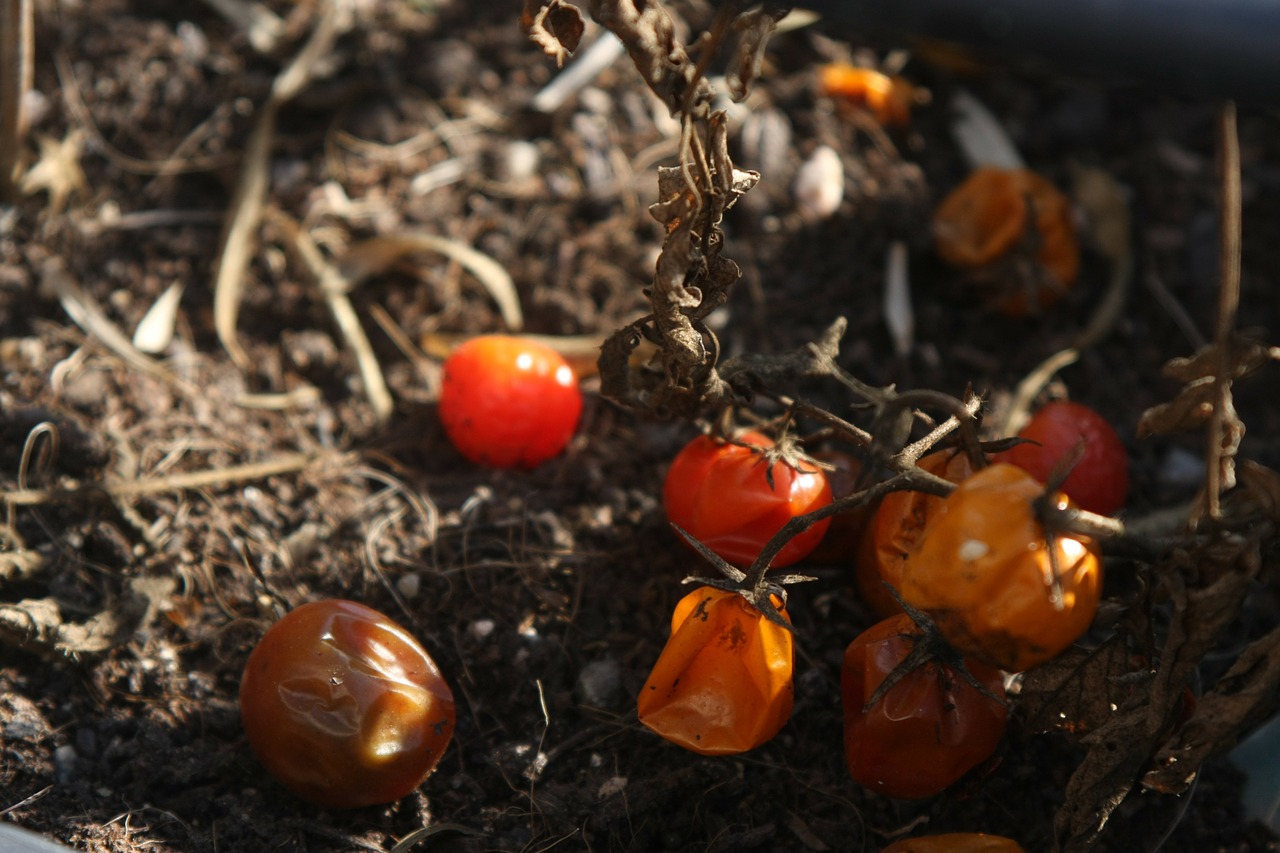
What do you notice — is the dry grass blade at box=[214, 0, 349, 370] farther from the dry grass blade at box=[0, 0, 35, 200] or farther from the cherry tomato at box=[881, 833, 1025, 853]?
the cherry tomato at box=[881, 833, 1025, 853]

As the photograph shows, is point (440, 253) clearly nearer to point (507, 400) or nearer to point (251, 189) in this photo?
point (251, 189)

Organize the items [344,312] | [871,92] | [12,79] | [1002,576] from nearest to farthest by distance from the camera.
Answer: [1002,576] → [12,79] → [344,312] → [871,92]

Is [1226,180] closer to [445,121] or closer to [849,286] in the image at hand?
[849,286]

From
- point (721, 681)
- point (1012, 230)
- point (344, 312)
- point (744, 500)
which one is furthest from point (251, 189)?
point (1012, 230)

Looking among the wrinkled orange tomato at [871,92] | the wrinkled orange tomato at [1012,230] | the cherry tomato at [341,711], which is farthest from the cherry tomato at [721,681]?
the wrinkled orange tomato at [871,92]

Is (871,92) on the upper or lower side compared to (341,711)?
upper

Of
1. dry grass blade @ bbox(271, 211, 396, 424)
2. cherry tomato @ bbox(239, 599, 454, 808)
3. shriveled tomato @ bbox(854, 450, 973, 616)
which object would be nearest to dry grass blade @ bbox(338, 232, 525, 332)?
dry grass blade @ bbox(271, 211, 396, 424)

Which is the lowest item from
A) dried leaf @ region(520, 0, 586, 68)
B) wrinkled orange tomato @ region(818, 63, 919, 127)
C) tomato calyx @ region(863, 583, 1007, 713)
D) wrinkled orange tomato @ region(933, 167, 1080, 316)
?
tomato calyx @ region(863, 583, 1007, 713)
